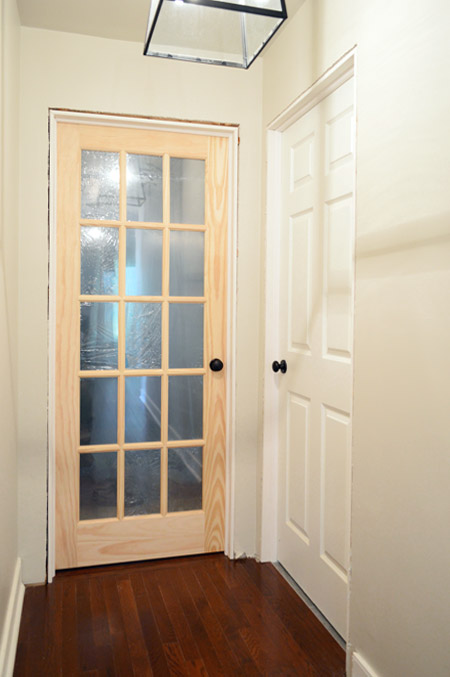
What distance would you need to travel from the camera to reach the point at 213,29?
1687mm

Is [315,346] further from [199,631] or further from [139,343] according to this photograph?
[199,631]

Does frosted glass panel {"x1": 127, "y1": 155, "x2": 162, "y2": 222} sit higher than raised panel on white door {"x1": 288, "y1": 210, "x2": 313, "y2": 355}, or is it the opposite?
frosted glass panel {"x1": 127, "y1": 155, "x2": 162, "y2": 222}

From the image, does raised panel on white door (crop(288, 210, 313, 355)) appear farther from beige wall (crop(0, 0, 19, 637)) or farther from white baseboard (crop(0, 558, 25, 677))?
white baseboard (crop(0, 558, 25, 677))

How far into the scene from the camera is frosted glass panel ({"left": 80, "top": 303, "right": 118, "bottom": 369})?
261 cm

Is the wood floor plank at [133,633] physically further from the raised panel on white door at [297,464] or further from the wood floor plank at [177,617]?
the raised panel on white door at [297,464]

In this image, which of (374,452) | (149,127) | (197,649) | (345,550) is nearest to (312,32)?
(149,127)

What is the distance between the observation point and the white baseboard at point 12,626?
5.81 ft

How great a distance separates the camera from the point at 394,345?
5.28 ft

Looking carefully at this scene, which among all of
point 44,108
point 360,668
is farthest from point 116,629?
point 44,108

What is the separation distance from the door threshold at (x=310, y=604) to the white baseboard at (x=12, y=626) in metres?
1.13

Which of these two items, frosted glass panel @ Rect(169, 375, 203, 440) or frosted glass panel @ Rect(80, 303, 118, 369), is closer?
frosted glass panel @ Rect(80, 303, 118, 369)

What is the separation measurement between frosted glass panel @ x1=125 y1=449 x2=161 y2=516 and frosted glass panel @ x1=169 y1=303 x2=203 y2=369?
46cm

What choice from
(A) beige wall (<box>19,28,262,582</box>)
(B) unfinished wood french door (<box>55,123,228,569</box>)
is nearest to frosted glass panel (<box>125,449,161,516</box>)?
(B) unfinished wood french door (<box>55,123,228,569</box>)

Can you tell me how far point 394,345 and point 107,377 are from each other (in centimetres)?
148
